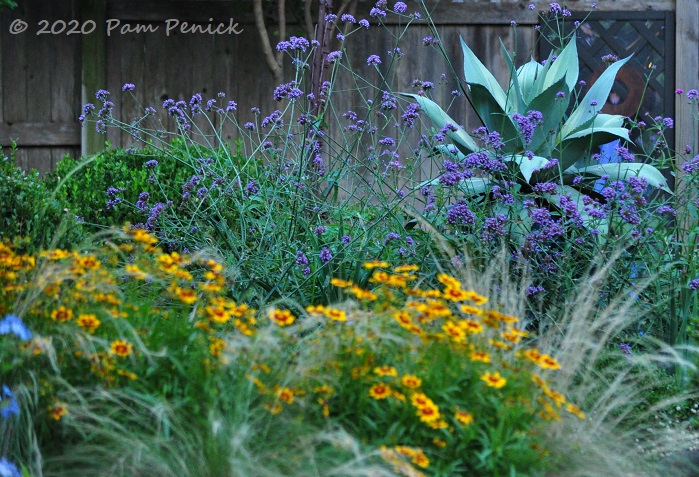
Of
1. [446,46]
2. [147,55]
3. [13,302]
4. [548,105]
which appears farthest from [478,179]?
[147,55]

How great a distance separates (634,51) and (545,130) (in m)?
3.43

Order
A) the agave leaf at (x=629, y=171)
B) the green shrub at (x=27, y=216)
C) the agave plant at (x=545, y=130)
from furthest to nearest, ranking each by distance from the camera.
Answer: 1. the agave leaf at (x=629, y=171)
2. the agave plant at (x=545, y=130)
3. the green shrub at (x=27, y=216)

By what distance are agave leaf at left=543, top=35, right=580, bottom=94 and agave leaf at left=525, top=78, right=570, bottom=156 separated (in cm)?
17

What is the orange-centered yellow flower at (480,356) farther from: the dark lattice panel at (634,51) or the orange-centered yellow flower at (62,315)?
the dark lattice panel at (634,51)

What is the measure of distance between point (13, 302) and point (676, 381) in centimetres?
254

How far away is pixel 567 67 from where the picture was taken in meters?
5.24

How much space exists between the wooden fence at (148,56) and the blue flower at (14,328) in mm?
5912

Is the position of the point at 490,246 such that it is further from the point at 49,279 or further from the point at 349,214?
the point at 49,279

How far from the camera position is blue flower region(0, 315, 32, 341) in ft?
8.36

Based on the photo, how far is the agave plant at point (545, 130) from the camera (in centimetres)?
470

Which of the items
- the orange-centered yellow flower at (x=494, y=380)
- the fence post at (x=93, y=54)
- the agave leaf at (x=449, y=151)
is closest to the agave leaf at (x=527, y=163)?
the agave leaf at (x=449, y=151)

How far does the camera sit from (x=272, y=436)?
2551mm

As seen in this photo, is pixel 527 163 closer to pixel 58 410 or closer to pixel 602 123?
pixel 602 123

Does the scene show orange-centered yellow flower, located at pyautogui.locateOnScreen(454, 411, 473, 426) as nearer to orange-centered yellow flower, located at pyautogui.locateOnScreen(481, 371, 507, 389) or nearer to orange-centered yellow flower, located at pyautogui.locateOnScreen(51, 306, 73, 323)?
orange-centered yellow flower, located at pyautogui.locateOnScreen(481, 371, 507, 389)
